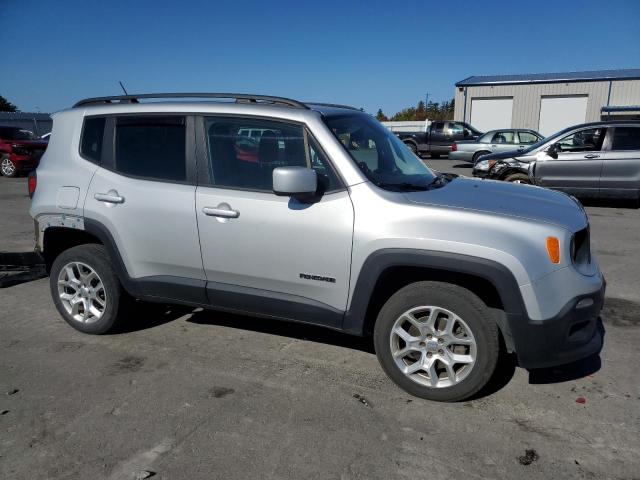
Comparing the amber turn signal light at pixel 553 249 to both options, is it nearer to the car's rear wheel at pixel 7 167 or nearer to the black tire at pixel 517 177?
the black tire at pixel 517 177

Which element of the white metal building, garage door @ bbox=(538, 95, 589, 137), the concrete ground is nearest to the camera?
the concrete ground

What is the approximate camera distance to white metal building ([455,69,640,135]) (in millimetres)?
32312

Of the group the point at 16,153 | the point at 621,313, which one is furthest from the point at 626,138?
the point at 16,153

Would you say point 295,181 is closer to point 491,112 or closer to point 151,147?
point 151,147

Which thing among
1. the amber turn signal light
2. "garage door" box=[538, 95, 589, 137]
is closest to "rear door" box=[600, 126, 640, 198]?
the amber turn signal light

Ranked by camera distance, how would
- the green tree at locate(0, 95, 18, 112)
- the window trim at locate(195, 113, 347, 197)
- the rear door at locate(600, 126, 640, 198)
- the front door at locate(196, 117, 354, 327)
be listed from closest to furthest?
the front door at locate(196, 117, 354, 327) < the window trim at locate(195, 113, 347, 197) < the rear door at locate(600, 126, 640, 198) < the green tree at locate(0, 95, 18, 112)

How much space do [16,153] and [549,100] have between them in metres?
29.5

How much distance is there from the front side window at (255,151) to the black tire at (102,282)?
50.1 inches

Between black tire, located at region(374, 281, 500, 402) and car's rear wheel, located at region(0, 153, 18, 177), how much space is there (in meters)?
17.6

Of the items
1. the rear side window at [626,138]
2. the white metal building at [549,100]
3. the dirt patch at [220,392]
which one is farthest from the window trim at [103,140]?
the white metal building at [549,100]

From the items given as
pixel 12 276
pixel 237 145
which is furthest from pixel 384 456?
pixel 12 276

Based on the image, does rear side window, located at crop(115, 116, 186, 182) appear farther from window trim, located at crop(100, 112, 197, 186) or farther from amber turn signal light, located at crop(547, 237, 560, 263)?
amber turn signal light, located at crop(547, 237, 560, 263)

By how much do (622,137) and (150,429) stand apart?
10.6m

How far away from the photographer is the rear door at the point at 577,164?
10.6m
